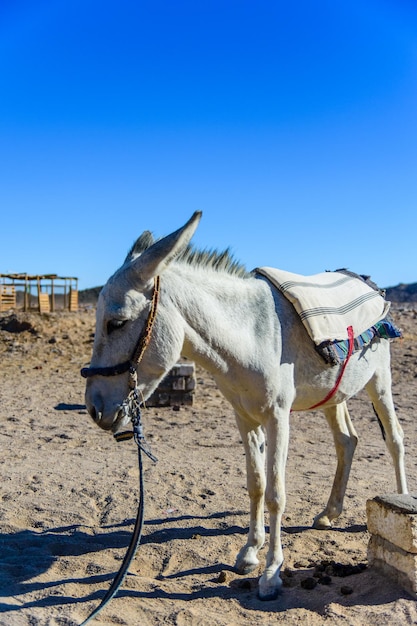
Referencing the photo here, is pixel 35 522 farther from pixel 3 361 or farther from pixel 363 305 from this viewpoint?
pixel 3 361

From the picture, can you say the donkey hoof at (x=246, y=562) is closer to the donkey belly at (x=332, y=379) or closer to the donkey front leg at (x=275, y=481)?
the donkey front leg at (x=275, y=481)

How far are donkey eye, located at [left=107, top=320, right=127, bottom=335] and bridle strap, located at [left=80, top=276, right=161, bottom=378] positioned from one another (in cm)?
14

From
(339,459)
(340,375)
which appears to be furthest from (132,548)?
(339,459)

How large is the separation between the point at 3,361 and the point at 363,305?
11.9 metres

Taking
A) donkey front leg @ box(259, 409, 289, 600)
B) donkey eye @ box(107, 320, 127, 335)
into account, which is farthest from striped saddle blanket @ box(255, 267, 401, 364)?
donkey eye @ box(107, 320, 127, 335)

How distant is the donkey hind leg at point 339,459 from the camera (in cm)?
515

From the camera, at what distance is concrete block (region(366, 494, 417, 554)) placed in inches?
141

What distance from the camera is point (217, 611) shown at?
3672 millimetres

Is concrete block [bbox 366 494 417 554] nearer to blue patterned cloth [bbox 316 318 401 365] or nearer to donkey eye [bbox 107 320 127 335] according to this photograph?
blue patterned cloth [bbox 316 318 401 365]

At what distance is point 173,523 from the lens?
5.26 meters

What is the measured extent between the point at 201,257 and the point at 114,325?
0.88 meters

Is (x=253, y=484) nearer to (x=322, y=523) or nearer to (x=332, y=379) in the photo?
(x=332, y=379)

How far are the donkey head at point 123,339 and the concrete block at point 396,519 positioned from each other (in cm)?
177

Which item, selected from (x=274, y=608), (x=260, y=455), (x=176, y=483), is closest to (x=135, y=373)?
(x=260, y=455)
